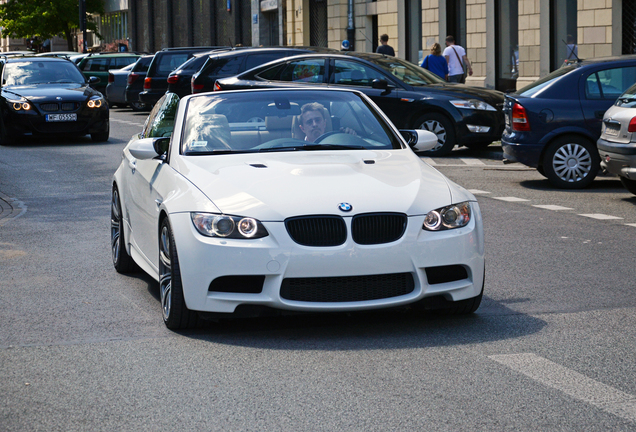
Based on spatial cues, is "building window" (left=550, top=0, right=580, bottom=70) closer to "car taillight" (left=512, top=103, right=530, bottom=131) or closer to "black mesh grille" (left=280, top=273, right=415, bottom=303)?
"car taillight" (left=512, top=103, right=530, bottom=131)

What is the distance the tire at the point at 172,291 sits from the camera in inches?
227

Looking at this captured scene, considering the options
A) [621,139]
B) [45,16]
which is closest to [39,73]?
[621,139]

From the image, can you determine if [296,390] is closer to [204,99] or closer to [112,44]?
[204,99]

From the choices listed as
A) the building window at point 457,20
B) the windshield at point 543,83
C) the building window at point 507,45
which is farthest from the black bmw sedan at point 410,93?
the building window at point 457,20

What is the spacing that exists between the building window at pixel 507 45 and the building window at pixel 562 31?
1.45 meters

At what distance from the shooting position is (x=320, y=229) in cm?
554

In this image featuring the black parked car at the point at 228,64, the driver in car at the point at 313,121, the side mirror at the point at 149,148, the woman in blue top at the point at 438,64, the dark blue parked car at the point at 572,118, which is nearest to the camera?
the side mirror at the point at 149,148

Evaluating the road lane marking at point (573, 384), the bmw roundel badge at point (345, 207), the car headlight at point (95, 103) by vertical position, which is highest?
the car headlight at point (95, 103)

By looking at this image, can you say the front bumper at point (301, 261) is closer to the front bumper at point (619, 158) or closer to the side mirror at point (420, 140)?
the side mirror at point (420, 140)

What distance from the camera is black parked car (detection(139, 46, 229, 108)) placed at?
26.4m

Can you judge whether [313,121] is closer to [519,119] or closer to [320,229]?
[320,229]

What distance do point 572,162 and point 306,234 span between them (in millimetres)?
8234

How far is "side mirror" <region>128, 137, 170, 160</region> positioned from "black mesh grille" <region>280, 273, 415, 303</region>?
1.63 metres

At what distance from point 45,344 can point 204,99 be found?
2179mm
